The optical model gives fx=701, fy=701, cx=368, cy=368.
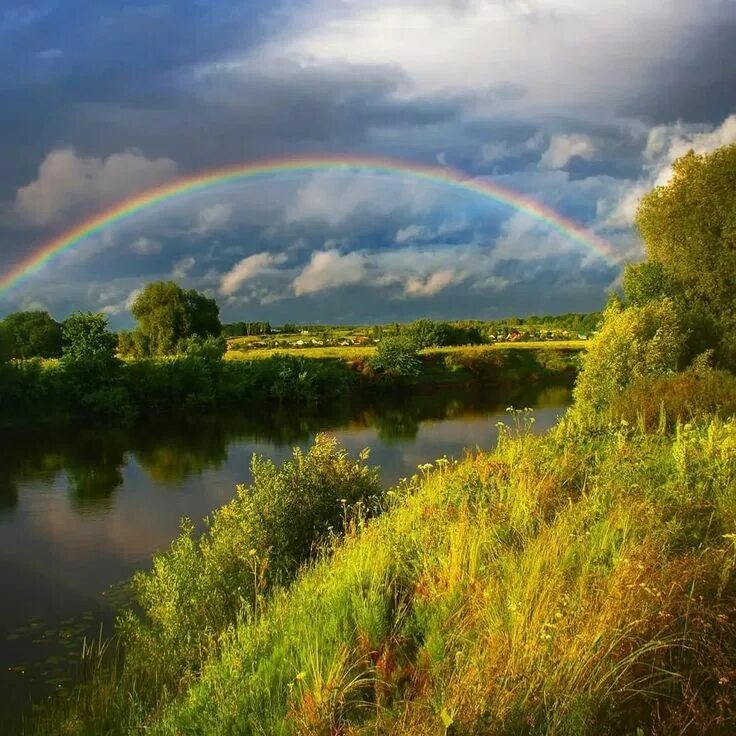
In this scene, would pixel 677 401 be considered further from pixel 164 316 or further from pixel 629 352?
pixel 164 316

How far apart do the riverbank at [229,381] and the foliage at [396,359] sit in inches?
18.4

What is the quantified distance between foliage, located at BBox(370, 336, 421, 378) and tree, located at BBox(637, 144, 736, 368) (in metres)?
28.6

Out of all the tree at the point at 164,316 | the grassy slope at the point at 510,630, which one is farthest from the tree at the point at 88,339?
the grassy slope at the point at 510,630

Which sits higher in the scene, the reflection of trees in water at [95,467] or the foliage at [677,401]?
the foliage at [677,401]

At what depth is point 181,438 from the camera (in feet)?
105

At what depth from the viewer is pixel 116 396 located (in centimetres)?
3762

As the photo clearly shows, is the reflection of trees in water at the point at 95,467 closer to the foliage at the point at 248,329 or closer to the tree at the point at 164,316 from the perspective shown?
the tree at the point at 164,316

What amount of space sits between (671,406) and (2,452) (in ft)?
84.4

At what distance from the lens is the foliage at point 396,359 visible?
2060 inches

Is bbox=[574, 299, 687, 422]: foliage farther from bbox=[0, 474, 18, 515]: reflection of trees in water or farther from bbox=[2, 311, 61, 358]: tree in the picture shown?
bbox=[2, 311, 61, 358]: tree

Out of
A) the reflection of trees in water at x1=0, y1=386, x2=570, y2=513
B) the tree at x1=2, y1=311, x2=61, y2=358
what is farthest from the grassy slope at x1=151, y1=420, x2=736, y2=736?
the tree at x1=2, y1=311, x2=61, y2=358

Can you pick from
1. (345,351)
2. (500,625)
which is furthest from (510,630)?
(345,351)

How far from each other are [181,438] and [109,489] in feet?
34.0

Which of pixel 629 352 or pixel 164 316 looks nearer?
pixel 629 352
